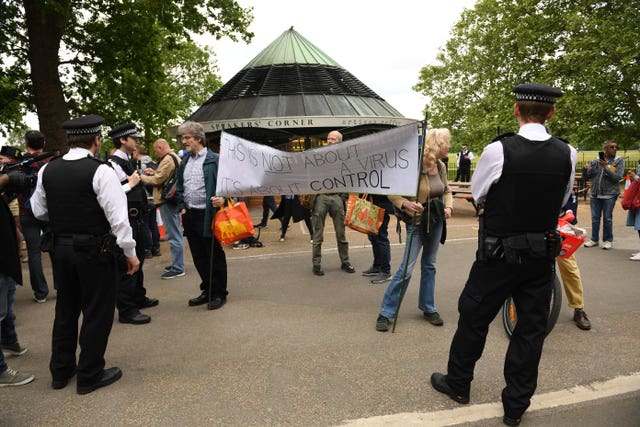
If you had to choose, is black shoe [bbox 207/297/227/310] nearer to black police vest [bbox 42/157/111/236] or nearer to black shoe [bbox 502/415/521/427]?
black police vest [bbox 42/157/111/236]

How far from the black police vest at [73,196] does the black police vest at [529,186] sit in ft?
8.74

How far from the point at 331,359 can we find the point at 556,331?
223cm

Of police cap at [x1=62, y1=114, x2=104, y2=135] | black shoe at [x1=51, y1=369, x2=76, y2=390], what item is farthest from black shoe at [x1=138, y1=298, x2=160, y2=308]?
Result: police cap at [x1=62, y1=114, x2=104, y2=135]

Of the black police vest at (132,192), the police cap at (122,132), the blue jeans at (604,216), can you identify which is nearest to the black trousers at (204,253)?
the black police vest at (132,192)

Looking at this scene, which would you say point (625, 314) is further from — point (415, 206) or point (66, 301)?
point (66, 301)

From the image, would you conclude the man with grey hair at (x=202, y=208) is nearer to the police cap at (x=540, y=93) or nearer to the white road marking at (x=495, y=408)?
the white road marking at (x=495, y=408)

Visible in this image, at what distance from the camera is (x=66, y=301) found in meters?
3.39

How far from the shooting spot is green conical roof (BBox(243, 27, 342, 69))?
17.5 m

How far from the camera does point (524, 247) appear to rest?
2.79m

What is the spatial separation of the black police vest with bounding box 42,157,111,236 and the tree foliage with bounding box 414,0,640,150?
1391cm

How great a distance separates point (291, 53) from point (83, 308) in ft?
51.7

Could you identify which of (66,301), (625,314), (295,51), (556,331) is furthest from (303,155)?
(295,51)

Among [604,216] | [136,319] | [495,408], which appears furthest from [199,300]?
[604,216]

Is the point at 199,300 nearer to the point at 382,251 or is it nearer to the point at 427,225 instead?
the point at 382,251
